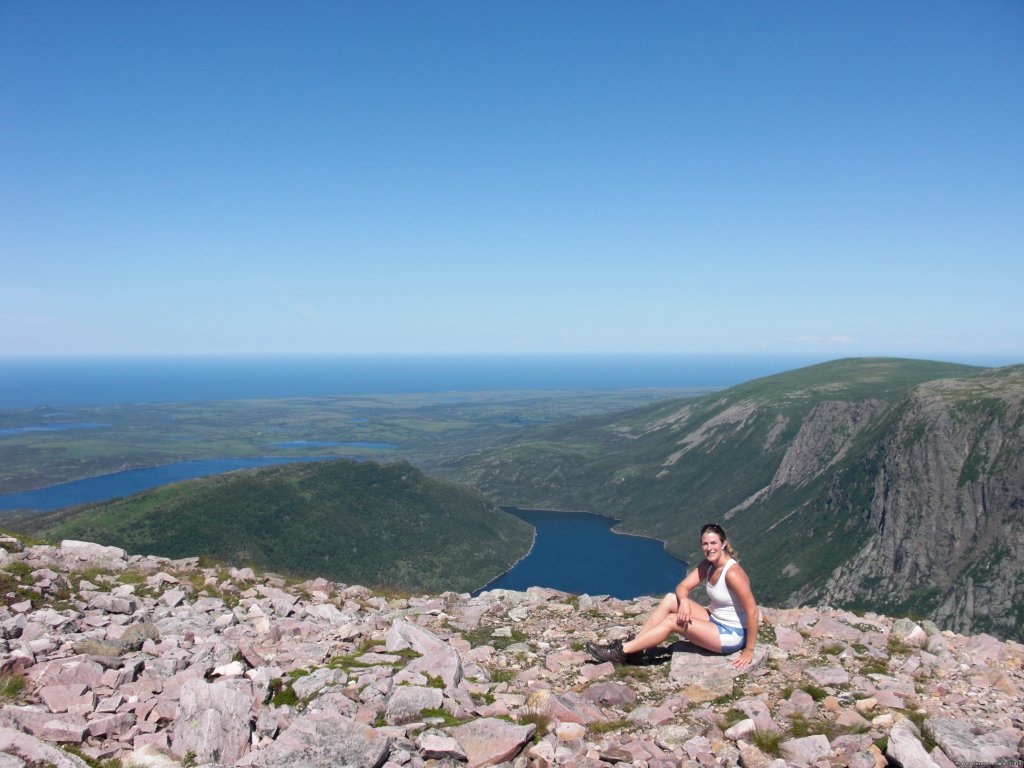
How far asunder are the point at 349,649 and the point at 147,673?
5.09m

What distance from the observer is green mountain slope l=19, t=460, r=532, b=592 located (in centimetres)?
14800

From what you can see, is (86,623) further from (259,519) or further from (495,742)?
(259,519)

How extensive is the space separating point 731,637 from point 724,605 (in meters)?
A: 0.87

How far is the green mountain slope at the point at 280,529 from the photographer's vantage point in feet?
486

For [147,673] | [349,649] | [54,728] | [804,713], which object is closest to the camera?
[54,728]

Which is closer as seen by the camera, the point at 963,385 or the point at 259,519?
the point at 259,519

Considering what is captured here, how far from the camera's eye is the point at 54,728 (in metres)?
10.5

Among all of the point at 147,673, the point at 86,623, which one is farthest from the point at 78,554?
the point at 147,673

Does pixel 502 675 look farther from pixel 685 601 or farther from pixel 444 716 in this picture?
pixel 685 601

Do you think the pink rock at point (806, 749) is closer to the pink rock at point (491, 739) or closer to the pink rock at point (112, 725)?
the pink rock at point (491, 739)

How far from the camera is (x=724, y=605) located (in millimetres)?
14992

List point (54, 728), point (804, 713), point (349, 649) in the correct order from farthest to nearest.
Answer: point (349, 649) → point (804, 713) → point (54, 728)

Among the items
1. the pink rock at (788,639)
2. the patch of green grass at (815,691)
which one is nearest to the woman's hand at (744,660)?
the patch of green grass at (815,691)

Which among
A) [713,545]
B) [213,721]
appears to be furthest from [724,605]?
[213,721]
